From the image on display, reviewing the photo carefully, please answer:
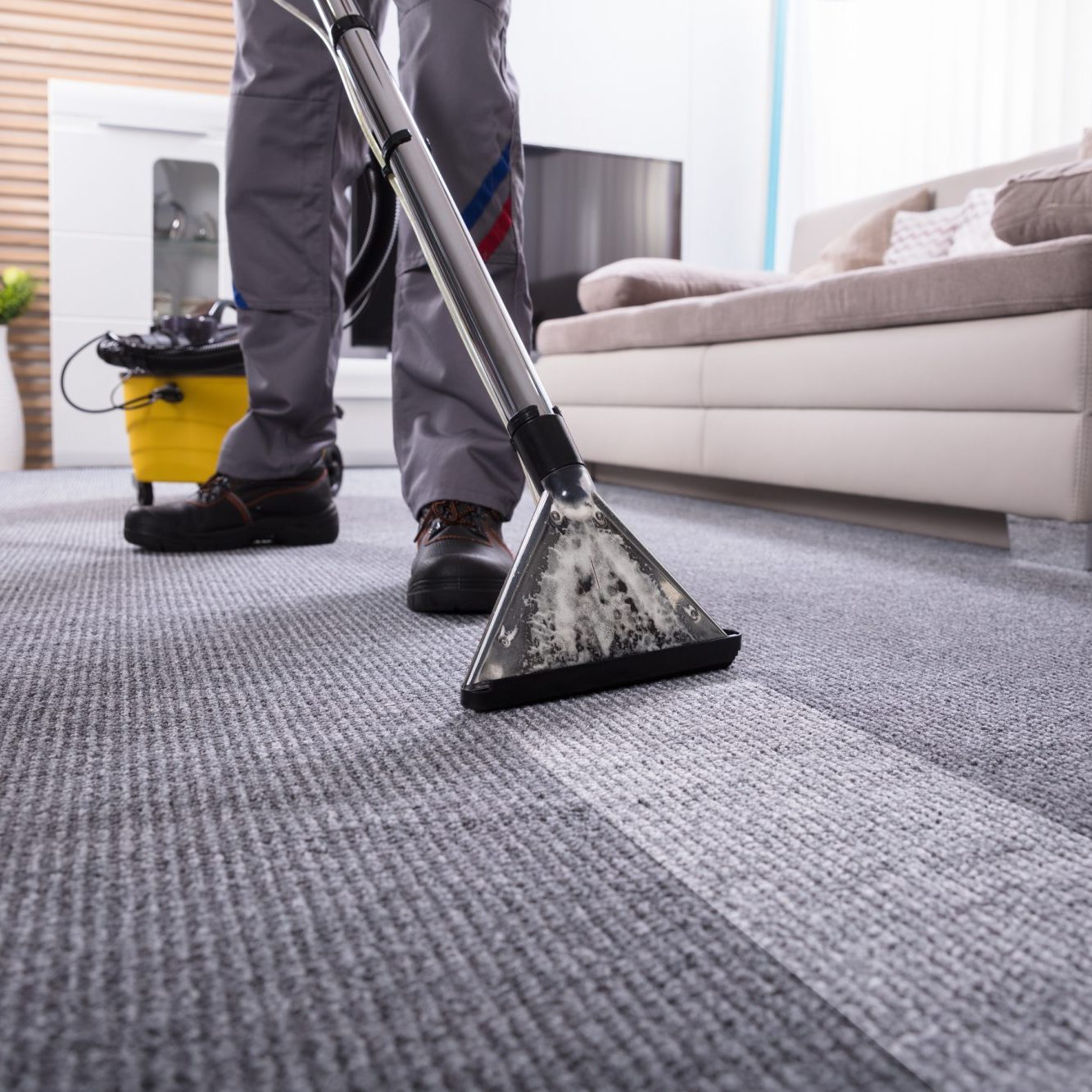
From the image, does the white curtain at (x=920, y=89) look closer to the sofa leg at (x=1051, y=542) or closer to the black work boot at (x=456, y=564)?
the sofa leg at (x=1051, y=542)

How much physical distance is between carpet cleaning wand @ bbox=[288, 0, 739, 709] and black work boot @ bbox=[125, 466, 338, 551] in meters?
0.66

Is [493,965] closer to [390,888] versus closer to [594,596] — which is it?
[390,888]

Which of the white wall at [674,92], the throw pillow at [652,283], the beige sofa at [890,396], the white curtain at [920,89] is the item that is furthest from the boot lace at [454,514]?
the white wall at [674,92]

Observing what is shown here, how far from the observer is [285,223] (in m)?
1.29

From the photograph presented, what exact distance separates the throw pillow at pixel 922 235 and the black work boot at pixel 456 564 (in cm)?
177

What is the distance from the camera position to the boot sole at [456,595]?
920 millimetres

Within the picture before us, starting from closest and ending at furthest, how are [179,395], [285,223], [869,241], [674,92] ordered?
[285,223]
[179,395]
[869,241]
[674,92]

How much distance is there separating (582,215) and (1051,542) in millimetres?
2748

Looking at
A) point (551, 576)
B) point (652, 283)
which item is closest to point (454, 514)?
point (551, 576)

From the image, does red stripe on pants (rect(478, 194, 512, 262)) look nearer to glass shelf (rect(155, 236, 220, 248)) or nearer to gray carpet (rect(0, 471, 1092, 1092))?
gray carpet (rect(0, 471, 1092, 1092))

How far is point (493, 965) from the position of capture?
0.35m

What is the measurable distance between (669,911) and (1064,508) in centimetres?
111

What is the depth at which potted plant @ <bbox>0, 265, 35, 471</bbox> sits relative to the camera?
3166 millimetres

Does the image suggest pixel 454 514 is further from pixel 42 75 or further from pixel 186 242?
Result: pixel 42 75
